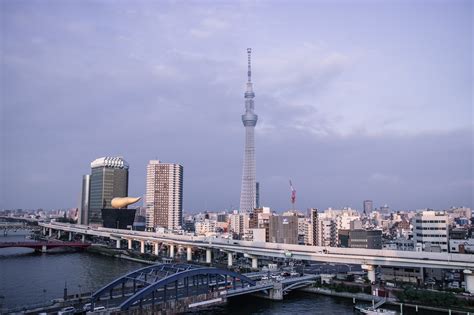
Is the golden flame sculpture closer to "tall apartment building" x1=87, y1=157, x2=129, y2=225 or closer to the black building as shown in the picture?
the black building

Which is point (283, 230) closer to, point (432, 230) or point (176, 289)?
point (432, 230)

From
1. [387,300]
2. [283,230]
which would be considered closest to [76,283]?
[387,300]

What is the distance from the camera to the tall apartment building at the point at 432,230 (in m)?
26.2

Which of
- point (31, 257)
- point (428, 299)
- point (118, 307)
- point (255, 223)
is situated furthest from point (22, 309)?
point (255, 223)

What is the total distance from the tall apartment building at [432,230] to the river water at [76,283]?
11.8 m

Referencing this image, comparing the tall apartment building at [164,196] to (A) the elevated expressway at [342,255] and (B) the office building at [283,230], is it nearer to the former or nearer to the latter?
(A) the elevated expressway at [342,255]

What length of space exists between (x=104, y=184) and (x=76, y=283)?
38.5 metres

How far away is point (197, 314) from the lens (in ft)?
48.0

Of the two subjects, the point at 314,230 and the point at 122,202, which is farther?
the point at 122,202

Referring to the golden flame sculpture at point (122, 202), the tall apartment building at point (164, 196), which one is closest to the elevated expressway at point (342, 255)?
the golden flame sculpture at point (122, 202)

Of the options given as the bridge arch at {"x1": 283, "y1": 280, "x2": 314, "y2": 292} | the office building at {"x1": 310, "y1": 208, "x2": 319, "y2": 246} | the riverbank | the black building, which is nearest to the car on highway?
the bridge arch at {"x1": 283, "y1": 280, "x2": 314, "y2": 292}

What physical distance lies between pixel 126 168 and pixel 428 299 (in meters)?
50.6

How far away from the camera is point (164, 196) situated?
57.1 metres

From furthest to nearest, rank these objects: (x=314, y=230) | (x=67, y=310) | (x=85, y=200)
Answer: (x=85, y=200) → (x=314, y=230) → (x=67, y=310)
